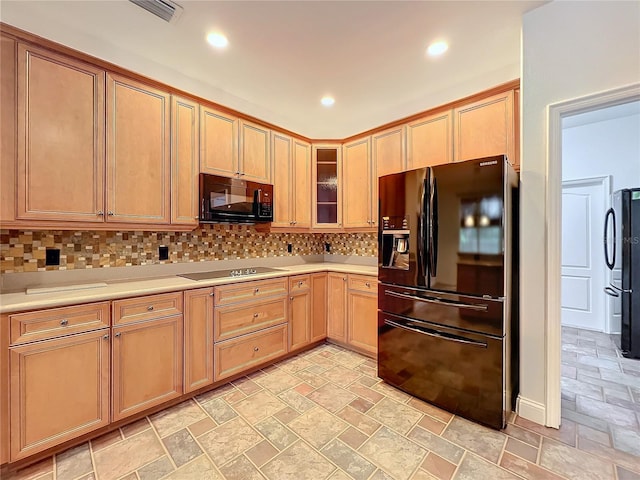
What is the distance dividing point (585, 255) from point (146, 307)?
5254 millimetres

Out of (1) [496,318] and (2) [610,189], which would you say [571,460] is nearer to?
(1) [496,318]

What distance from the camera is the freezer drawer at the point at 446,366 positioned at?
187cm

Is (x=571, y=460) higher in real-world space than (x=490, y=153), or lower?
lower

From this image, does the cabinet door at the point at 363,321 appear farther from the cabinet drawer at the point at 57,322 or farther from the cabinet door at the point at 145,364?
the cabinet drawer at the point at 57,322

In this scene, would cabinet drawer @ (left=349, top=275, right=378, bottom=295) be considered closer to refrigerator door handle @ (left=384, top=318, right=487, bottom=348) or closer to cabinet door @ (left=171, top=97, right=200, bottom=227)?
refrigerator door handle @ (left=384, top=318, right=487, bottom=348)

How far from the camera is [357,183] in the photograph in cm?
340

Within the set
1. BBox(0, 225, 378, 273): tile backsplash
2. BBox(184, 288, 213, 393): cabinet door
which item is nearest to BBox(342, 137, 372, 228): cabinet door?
BBox(0, 225, 378, 273): tile backsplash

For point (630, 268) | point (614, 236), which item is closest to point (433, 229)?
point (630, 268)

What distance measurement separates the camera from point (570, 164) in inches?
156

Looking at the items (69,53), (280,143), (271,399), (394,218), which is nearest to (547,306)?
(394,218)

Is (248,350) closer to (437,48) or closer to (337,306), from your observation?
(337,306)

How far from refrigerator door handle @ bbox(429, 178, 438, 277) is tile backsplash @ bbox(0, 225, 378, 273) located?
1535 millimetres

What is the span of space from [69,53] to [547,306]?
3.59 m

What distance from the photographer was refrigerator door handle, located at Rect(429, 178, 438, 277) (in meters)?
2.09
